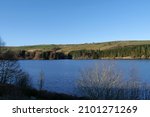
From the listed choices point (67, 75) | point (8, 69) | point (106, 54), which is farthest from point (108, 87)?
point (106, 54)

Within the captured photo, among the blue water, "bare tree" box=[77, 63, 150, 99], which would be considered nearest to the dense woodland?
the blue water

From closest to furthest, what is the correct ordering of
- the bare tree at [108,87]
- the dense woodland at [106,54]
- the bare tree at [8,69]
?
the bare tree at [108,87] → the bare tree at [8,69] → the dense woodland at [106,54]

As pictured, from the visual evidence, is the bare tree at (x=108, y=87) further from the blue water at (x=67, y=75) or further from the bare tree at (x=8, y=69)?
the bare tree at (x=8, y=69)

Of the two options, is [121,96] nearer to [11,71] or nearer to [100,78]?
[100,78]

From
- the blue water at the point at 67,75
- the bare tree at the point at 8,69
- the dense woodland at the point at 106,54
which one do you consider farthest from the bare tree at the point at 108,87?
the dense woodland at the point at 106,54

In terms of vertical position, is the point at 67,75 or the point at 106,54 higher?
the point at 67,75

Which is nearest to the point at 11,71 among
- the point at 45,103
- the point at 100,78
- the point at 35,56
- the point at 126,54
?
the point at 100,78

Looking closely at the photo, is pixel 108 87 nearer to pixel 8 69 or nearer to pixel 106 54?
pixel 8 69

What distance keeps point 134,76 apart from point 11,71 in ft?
66.6

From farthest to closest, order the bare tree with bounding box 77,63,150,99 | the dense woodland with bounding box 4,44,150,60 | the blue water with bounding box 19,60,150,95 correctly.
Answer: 1. the dense woodland with bounding box 4,44,150,60
2. the blue water with bounding box 19,60,150,95
3. the bare tree with bounding box 77,63,150,99

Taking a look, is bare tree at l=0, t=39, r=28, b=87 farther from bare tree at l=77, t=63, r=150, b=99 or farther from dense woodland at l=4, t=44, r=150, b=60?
dense woodland at l=4, t=44, r=150, b=60

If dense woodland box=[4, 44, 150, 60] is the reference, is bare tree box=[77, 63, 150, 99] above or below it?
above

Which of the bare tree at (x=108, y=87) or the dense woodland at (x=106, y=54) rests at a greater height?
the bare tree at (x=108, y=87)

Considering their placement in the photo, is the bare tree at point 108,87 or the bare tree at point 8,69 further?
the bare tree at point 8,69
